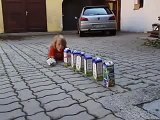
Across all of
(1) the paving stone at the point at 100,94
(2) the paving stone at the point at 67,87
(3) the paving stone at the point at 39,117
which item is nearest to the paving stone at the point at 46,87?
(2) the paving stone at the point at 67,87

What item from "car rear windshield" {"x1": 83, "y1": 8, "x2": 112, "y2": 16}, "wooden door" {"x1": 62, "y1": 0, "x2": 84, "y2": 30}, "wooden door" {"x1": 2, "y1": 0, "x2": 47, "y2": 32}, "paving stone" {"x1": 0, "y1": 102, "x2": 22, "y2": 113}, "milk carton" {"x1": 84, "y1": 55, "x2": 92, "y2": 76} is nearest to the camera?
"paving stone" {"x1": 0, "y1": 102, "x2": 22, "y2": 113}

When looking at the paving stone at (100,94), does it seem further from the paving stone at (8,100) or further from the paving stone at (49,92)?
the paving stone at (8,100)

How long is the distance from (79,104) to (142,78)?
165cm

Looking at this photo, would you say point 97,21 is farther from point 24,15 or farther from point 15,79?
point 15,79

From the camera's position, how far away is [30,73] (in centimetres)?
581

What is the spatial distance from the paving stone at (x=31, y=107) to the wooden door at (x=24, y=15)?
16.3m

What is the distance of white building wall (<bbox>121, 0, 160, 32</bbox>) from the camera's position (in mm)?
15117

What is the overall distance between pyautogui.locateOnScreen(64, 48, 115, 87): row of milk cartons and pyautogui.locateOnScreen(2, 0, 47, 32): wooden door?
1405 cm

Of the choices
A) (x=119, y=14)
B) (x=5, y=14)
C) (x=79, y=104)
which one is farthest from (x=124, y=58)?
(x=5, y=14)

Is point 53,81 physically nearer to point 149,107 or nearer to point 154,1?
point 149,107

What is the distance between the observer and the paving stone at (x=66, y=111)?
3.37 m

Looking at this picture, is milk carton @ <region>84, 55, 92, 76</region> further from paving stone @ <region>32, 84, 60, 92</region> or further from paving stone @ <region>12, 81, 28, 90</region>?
paving stone @ <region>12, 81, 28, 90</region>

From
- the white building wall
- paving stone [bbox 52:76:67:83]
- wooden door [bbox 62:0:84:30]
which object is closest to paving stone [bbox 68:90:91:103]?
paving stone [bbox 52:76:67:83]

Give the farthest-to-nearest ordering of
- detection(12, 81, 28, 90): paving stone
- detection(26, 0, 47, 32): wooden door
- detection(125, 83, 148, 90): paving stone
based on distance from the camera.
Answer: detection(26, 0, 47, 32): wooden door, detection(12, 81, 28, 90): paving stone, detection(125, 83, 148, 90): paving stone
